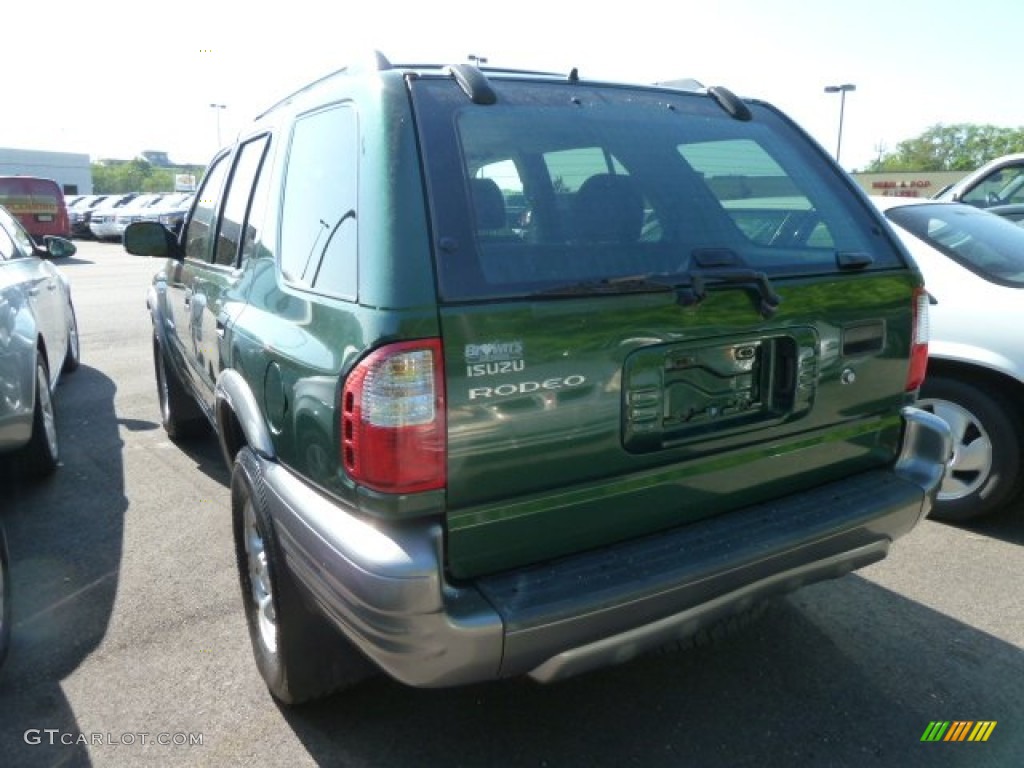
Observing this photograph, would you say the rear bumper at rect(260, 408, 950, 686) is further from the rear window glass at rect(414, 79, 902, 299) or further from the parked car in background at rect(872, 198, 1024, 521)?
the parked car in background at rect(872, 198, 1024, 521)

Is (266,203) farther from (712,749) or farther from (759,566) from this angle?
(712,749)

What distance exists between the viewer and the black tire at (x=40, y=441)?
4551 millimetres

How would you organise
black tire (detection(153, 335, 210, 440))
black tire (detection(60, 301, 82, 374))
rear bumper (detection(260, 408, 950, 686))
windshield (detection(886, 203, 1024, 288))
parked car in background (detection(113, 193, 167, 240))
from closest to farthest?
1. rear bumper (detection(260, 408, 950, 686))
2. windshield (detection(886, 203, 1024, 288))
3. black tire (detection(153, 335, 210, 440))
4. black tire (detection(60, 301, 82, 374))
5. parked car in background (detection(113, 193, 167, 240))

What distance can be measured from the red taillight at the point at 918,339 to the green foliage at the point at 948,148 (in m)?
80.7

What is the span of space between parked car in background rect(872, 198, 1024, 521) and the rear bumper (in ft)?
6.07

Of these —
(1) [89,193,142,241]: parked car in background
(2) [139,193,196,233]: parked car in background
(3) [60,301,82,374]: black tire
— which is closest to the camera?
(3) [60,301,82,374]: black tire

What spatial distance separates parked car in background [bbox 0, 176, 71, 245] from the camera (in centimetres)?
2003

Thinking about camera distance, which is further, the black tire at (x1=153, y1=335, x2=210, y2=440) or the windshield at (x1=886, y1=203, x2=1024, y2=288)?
the black tire at (x1=153, y1=335, x2=210, y2=440)

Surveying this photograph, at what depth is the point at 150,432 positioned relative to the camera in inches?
228

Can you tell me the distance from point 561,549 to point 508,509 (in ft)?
0.69

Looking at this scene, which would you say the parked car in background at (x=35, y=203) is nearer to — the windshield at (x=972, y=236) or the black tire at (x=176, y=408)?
the black tire at (x=176, y=408)

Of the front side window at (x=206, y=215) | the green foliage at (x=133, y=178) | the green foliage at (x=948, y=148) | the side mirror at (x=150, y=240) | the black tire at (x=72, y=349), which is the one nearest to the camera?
the front side window at (x=206, y=215)

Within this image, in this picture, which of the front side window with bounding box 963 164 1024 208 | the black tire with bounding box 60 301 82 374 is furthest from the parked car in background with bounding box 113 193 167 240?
the front side window with bounding box 963 164 1024 208

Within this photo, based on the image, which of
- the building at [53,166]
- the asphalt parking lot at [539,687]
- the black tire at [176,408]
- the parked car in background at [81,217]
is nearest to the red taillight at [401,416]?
the asphalt parking lot at [539,687]
